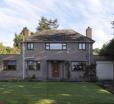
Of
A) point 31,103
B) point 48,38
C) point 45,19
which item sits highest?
point 45,19

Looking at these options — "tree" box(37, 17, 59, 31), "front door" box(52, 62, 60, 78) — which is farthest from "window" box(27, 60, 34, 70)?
"tree" box(37, 17, 59, 31)

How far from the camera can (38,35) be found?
168 feet

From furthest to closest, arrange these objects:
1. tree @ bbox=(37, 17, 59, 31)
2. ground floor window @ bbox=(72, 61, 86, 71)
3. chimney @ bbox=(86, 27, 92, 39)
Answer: tree @ bbox=(37, 17, 59, 31)
chimney @ bbox=(86, 27, 92, 39)
ground floor window @ bbox=(72, 61, 86, 71)

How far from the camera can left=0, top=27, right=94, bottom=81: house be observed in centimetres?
4916

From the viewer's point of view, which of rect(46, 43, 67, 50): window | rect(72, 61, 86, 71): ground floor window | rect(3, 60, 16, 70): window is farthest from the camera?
rect(3, 60, 16, 70): window

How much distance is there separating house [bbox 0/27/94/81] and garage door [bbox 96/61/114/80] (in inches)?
64.0

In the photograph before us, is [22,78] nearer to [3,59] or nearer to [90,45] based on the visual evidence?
[3,59]

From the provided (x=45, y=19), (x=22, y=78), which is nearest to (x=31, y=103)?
(x=22, y=78)

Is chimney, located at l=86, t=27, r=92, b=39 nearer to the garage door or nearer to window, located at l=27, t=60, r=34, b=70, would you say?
the garage door

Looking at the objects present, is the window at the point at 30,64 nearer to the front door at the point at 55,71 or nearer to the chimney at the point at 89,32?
the front door at the point at 55,71

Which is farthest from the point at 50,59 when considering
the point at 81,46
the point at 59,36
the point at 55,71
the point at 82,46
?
the point at 82,46

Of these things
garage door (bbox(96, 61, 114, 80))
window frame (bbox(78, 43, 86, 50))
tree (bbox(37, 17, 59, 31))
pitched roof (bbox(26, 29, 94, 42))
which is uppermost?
tree (bbox(37, 17, 59, 31))

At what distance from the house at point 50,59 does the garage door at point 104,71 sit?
5.33 ft

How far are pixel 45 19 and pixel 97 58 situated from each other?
6520 centimetres
